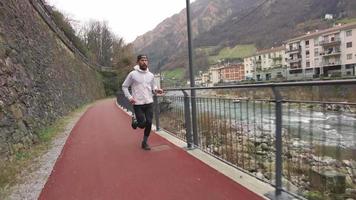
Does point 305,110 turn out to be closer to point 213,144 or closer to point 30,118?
point 213,144

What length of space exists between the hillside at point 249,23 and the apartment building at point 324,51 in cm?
1669

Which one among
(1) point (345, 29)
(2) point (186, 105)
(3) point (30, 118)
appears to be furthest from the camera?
(1) point (345, 29)

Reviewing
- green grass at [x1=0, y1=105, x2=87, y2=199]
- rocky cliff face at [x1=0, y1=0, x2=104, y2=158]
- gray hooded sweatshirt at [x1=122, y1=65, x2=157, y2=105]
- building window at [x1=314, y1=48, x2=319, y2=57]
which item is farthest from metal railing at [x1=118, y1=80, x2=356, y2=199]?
building window at [x1=314, y1=48, x2=319, y2=57]

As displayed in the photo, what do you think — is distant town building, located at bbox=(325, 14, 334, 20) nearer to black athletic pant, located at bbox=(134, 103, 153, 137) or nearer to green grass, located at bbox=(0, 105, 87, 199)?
green grass, located at bbox=(0, 105, 87, 199)

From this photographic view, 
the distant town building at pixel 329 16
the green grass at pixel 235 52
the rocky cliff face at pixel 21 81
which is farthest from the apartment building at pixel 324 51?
the rocky cliff face at pixel 21 81

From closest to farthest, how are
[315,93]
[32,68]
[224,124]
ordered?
[315,93] → [224,124] → [32,68]

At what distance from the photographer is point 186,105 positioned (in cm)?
619

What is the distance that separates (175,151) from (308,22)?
8502 cm

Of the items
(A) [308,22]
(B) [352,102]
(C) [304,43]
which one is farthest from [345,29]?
(B) [352,102]

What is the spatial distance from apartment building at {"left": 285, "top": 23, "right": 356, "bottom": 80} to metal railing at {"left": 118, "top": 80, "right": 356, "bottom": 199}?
46125mm

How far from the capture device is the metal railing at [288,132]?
295 cm

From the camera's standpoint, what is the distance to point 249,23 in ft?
331

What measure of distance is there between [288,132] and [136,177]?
2244 millimetres

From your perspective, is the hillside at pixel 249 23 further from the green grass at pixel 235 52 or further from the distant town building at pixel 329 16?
the green grass at pixel 235 52
